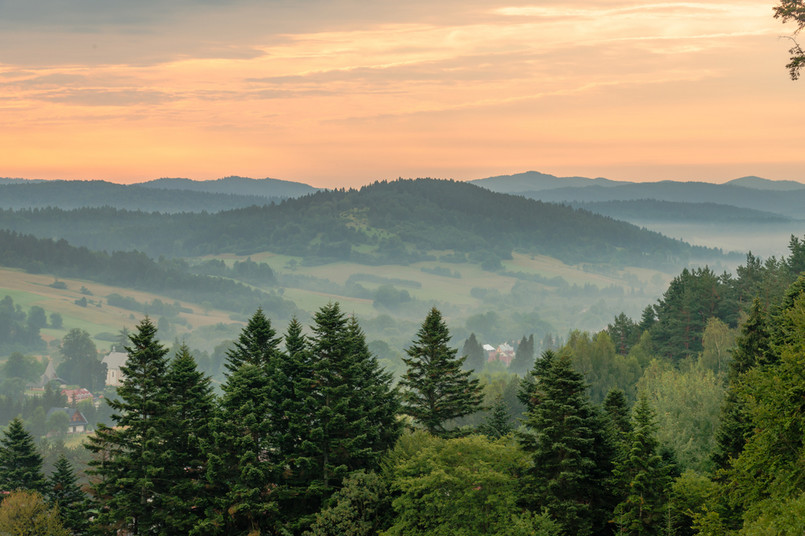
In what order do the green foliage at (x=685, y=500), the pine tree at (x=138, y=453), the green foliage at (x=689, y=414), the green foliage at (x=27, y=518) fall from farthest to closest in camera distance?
the green foliage at (x=689, y=414) < the green foliage at (x=27, y=518) < the pine tree at (x=138, y=453) < the green foliage at (x=685, y=500)

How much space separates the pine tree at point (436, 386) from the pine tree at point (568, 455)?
950 centimetres

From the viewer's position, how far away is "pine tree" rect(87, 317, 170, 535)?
62.7m

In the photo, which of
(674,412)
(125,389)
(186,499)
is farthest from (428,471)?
(674,412)

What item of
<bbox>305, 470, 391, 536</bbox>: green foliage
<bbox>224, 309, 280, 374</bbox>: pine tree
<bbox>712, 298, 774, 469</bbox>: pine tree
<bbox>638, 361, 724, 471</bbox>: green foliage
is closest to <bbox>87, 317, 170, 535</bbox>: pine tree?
<bbox>224, 309, 280, 374</bbox>: pine tree

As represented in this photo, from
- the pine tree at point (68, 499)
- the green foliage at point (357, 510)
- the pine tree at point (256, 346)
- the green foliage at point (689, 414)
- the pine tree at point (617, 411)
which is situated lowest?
the pine tree at point (68, 499)

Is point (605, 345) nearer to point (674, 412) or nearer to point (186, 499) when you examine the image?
point (674, 412)

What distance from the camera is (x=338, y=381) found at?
212ft

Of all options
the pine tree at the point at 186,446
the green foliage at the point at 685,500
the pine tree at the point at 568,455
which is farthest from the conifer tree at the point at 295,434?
the green foliage at the point at 685,500

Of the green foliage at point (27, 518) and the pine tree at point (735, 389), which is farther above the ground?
the pine tree at point (735, 389)

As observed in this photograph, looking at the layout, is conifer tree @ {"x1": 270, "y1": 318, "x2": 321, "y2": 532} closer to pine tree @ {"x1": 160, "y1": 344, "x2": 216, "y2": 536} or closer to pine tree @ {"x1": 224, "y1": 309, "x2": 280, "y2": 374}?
pine tree @ {"x1": 224, "y1": 309, "x2": 280, "y2": 374}

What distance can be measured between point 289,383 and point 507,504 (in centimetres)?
1997

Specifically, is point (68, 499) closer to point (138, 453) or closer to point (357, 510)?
point (138, 453)

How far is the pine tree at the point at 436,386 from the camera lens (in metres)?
65.2

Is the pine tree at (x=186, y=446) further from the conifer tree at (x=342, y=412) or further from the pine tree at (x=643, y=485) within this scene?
the pine tree at (x=643, y=485)
